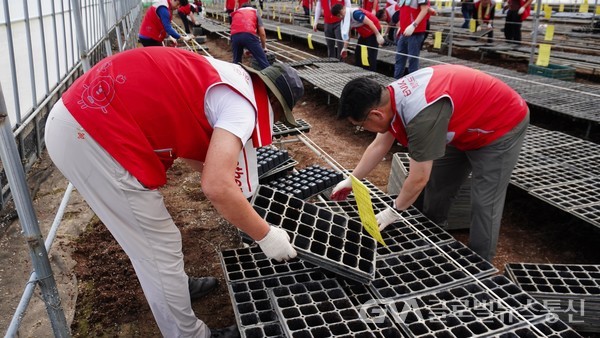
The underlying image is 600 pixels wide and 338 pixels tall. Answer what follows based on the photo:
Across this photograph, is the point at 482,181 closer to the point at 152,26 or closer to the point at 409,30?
the point at 409,30

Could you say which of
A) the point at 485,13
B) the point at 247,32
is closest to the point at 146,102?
the point at 247,32

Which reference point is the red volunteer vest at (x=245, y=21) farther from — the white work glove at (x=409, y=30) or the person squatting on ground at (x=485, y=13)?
the person squatting on ground at (x=485, y=13)

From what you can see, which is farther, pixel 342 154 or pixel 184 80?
pixel 342 154

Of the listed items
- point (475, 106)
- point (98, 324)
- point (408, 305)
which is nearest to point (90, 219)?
point (98, 324)

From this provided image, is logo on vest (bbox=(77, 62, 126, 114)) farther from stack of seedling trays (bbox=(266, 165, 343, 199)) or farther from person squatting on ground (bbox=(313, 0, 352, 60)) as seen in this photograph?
person squatting on ground (bbox=(313, 0, 352, 60))

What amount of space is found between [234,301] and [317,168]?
1.93 meters

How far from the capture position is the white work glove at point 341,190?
299 cm

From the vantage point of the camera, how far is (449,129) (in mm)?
2547

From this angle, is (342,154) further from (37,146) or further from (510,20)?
(510,20)

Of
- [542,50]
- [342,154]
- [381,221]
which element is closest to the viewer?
[381,221]

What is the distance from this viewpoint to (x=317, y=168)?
3914 mm

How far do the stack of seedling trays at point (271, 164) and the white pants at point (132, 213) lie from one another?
1.63 metres

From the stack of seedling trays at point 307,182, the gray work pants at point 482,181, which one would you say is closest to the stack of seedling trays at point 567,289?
the gray work pants at point 482,181

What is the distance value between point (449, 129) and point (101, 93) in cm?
191
